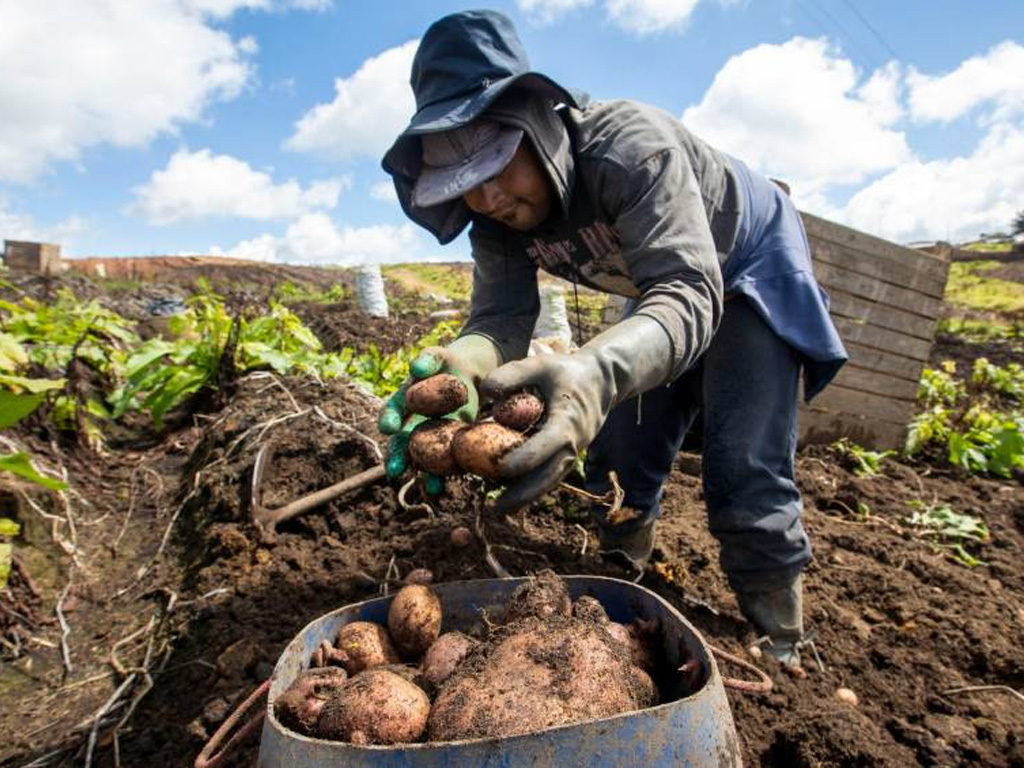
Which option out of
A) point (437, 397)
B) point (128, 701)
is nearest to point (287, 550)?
point (128, 701)

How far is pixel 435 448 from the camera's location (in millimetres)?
1703

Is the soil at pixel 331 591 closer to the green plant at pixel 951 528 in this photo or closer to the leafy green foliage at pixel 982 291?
the green plant at pixel 951 528

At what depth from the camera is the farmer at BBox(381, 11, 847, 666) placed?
1708 millimetres

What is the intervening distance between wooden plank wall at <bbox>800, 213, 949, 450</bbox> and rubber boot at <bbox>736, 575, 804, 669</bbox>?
267cm

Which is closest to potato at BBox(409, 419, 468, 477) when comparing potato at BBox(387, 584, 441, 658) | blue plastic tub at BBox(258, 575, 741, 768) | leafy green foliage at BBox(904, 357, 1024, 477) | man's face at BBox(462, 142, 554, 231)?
potato at BBox(387, 584, 441, 658)

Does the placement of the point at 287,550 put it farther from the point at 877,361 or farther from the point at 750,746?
the point at 877,361

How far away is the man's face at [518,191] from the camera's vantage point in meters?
2.08

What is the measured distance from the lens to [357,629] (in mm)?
1572

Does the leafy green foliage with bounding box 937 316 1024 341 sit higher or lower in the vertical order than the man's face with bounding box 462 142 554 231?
higher

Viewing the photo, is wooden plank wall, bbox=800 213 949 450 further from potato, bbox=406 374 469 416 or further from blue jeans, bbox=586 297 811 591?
potato, bbox=406 374 469 416

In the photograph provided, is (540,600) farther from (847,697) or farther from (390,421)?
(847,697)

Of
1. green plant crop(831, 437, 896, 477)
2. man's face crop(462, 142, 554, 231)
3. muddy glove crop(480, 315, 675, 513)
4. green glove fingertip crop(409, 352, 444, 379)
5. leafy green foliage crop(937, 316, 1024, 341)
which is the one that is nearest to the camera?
muddy glove crop(480, 315, 675, 513)

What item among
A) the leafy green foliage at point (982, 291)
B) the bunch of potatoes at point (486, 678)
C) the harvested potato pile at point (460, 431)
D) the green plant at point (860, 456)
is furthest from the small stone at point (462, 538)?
the leafy green foliage at point (982, 291)

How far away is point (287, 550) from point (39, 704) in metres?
0.95
